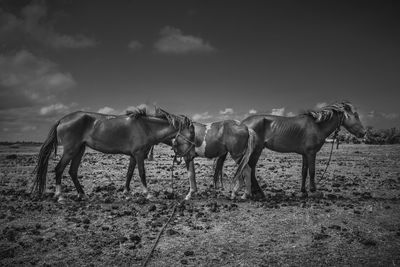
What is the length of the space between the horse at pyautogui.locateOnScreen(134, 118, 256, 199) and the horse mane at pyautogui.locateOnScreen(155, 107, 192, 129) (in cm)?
47

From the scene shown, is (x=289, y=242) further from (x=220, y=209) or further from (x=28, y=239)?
(x=28, y=239)

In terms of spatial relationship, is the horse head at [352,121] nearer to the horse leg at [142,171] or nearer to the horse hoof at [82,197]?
the horse leg at [142,171]

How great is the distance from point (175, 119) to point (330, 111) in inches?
217

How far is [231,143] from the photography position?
10.3 metres

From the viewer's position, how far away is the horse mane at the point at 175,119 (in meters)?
10.7

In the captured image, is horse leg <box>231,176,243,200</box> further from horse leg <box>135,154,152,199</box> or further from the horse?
horse leg <box>135,154,152,199</box>

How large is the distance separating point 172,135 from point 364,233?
6.56 m

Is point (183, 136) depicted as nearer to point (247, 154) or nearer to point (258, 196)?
point (247, 154)

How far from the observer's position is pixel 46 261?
5504 millimetres

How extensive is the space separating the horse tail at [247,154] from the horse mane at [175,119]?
2186 mm

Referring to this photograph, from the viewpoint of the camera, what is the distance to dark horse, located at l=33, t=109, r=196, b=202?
1023 cm

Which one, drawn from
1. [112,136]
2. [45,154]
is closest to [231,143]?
[112,136]

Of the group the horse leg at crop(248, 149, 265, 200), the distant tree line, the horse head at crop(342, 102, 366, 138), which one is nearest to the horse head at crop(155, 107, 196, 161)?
the horse leg at crop(248, 149, 265, 200)

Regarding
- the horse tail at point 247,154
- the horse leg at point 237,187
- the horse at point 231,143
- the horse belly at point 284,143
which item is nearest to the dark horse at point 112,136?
the horse at point 231,143
